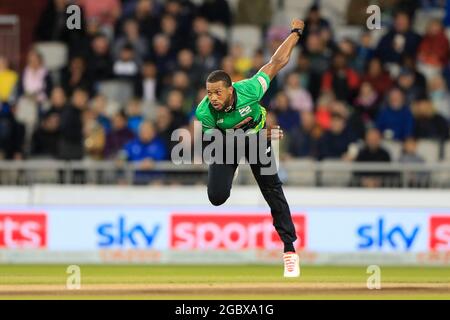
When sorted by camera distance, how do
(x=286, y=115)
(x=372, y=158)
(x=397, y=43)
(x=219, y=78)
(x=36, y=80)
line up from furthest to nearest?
(x=397, y=43)
(x=36, y=80)
(x=286, y=115)
(x=372, y=158)
(x=219, y=78)

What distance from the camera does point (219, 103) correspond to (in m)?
13.2

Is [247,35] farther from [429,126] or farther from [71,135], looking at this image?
[71,135]

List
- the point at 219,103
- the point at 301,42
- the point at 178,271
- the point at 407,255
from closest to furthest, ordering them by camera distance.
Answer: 1. the point at 219,103
2. the point at 178,271
3. the point at 407,255
4. the point at 301,42

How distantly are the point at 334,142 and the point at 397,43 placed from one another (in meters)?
2.71

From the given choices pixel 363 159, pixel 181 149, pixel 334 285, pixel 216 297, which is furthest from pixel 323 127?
pixel 216 297

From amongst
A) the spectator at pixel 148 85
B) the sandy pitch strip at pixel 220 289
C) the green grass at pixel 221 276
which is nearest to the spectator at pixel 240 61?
the spectator at pixel 148 85

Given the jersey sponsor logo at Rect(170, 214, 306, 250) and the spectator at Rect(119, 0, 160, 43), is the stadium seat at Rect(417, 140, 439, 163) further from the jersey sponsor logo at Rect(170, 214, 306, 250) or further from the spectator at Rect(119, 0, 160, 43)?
the spectator at Rect(119, 0, 160, 43)

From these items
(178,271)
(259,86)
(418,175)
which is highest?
(259,86)

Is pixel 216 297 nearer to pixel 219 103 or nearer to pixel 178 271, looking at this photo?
pixel 219 103

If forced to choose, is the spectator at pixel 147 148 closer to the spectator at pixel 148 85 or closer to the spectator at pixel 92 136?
the spectator at pixel 92 136

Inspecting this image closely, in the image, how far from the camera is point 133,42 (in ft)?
71.8

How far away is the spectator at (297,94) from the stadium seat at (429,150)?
2002mm

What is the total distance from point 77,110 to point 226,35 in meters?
3.70

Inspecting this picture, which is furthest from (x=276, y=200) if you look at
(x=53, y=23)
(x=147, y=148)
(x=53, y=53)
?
(x=53, y=23)
